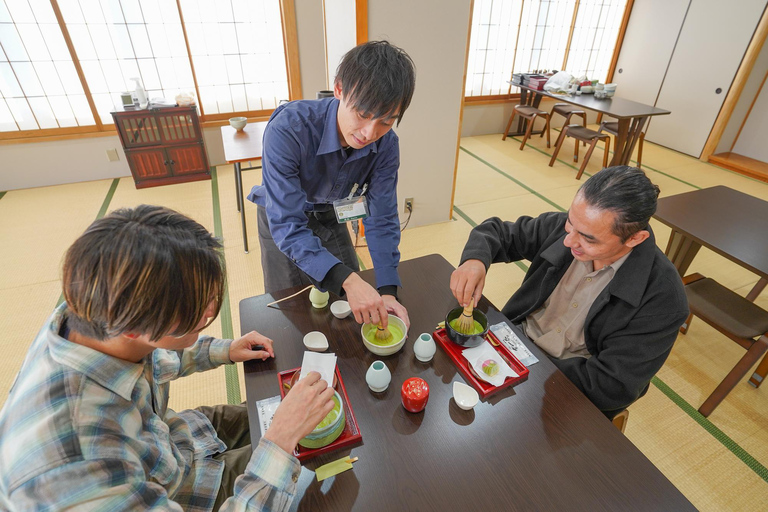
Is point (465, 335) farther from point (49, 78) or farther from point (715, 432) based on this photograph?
point (49, 78)

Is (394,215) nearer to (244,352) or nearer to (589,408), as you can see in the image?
(244,352)

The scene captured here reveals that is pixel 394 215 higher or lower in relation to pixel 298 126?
lower

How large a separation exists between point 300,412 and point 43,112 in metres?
4.94

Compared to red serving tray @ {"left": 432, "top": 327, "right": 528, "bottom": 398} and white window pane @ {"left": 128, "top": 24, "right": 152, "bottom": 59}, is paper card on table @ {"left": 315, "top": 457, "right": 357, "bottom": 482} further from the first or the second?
white window pane @ {"left": 128, "top": 24, "right": 152, "bottom": 59}

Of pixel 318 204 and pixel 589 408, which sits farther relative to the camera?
pixel 318 204

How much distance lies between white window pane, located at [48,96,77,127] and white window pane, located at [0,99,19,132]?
0.37m

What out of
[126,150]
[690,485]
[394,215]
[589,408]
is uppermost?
[394,215]

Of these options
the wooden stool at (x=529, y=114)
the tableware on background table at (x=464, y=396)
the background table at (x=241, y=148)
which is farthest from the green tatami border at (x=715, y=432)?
the wooden stool at (x=529, y=114)

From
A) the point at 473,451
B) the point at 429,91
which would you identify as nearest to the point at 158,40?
the point at 429,91

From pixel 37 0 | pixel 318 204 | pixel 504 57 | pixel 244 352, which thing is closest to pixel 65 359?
pixel 244 352

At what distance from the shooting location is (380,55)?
118 cm

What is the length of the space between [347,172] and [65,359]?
1.13 meters

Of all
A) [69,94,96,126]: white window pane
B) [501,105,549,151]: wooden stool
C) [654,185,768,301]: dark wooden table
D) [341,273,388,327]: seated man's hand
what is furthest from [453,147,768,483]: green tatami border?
[69,94,96,126]: white window pane

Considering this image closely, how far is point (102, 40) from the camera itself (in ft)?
12.9
